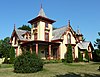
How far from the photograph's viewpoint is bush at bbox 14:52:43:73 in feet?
77.8

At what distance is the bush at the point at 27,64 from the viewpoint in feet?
77.8

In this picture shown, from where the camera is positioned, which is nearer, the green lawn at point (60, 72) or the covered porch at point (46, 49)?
the green lawn at point (60, 72)

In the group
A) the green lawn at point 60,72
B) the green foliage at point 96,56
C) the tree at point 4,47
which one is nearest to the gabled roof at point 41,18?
the green foliage at point 96,56

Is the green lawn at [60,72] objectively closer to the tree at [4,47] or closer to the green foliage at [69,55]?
the green foliage at [69,55]

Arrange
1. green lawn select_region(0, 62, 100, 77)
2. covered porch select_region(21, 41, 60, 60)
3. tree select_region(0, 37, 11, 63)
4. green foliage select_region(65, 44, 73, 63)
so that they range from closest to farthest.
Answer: green lawn select_region(0, 62, 100, 77) < green foliage select_region(65, 44, 73, 63) < covered porch select_region(21, 41, 60, 60) < tree select_region(0, 37, 11, 63)

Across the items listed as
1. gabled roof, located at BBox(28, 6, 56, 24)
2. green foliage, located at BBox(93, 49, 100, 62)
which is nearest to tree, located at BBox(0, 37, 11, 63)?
gabled roof, located at BBox(28, 6, 56, 24)

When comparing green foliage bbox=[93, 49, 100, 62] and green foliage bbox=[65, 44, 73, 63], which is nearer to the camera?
green foliage bbox=[65, 44, 73, 63]

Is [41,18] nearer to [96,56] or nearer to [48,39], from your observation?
[48,39]

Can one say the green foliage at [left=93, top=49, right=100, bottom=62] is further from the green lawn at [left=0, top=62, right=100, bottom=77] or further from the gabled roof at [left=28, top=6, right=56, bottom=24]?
the green lawn at [left=0, top=62, right=100, bottom=77]

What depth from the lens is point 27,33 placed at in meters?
49.9

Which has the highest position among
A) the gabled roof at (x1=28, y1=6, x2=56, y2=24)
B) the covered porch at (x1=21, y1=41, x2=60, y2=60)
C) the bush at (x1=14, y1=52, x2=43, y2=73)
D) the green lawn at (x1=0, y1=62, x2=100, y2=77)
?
the gabled roof at (x1=28, y1=6, x2=56, y2=24)

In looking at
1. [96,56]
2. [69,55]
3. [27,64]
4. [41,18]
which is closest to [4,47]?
[41,18]

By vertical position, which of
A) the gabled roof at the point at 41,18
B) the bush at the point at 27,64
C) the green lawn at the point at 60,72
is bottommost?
the green lawn at the point at 60,72

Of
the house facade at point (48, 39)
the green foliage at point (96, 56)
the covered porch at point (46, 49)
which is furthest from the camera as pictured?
the green foliage at point (96, 56)
